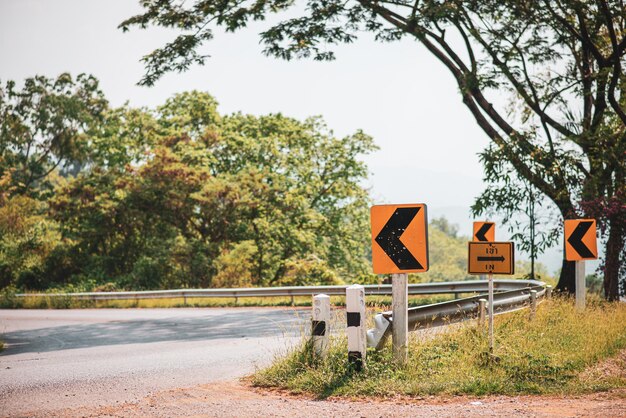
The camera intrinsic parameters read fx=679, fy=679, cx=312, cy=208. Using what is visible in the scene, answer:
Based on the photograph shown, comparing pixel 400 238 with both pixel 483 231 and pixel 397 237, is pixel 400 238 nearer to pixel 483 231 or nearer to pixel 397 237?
pixel 397 237

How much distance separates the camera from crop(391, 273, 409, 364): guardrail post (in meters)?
8.16

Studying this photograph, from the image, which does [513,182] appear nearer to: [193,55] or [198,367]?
[193,55]

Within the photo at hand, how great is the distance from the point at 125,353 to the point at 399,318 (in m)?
5.45

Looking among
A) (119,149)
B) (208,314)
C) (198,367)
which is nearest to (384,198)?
(119,149)

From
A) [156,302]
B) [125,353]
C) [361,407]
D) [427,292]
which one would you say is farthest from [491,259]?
[156,302]

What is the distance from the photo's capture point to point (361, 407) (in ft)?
22.5

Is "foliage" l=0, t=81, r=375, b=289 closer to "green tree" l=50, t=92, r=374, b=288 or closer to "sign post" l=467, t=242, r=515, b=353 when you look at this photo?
"green tree" l=50, t=92, r=374, b=288

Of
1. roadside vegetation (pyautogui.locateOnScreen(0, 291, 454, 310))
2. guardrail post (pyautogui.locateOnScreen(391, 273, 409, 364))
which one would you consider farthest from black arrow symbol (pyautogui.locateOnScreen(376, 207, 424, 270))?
roadside vegetation (pyautogui.locateOnScreen(0, 291, 454, 310))

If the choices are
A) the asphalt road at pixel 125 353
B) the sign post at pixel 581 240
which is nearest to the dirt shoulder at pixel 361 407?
the asphalt road at pixel 125 353

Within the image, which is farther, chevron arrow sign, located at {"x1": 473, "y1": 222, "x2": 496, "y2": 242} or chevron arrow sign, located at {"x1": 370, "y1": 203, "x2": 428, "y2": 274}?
chevron arrow sign, located at {"x1": 473, "y1": 222, "x2": 496, "y2": 242}

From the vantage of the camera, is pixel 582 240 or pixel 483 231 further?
pixel 483 231

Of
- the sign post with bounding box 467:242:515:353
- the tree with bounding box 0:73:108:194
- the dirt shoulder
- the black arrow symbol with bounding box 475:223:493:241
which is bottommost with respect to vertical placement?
the dirt shoulder

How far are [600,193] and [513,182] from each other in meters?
2.36

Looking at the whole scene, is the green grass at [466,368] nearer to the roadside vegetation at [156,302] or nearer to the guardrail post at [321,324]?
the guardrail post at [321,324]
